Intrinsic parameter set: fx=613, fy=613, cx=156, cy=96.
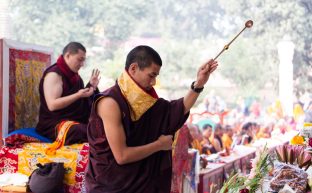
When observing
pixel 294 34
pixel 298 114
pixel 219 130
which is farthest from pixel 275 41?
pixel 219 130

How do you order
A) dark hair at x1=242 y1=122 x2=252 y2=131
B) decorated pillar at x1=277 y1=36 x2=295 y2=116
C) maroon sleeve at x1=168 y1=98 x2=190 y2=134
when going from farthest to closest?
decorated pillar at x1=277 y1=36 x2=295 y2=116, dark hair at x1=242 y1=122 x2=252 y2=131, maroon sleeve at x1=168 y1=98 x2=190 y2=134

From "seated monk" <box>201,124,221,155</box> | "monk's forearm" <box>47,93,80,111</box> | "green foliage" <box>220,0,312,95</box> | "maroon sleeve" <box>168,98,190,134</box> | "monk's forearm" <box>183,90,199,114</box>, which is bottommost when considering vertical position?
"seated monk" <box>201,124,221,155</box>

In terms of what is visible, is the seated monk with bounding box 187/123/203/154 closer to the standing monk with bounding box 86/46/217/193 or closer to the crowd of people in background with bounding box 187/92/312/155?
the crowd of people in background with bounding box 187/92/312/155

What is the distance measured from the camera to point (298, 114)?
1138 centimetres

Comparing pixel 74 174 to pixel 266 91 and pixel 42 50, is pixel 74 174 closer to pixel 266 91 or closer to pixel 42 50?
pixel 42 50

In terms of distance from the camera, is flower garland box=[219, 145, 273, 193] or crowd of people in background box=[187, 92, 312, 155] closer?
flower garland box=[219, 145, 273, 193]

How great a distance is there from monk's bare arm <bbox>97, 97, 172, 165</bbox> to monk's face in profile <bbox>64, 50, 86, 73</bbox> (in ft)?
5.04

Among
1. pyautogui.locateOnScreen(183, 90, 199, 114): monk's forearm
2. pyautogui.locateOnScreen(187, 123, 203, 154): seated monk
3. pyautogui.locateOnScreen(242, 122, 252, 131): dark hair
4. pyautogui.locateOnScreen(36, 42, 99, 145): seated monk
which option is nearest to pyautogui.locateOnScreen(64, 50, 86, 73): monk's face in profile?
pyautogui.locateOnScreen(36, 42, 99, 145): seated monk

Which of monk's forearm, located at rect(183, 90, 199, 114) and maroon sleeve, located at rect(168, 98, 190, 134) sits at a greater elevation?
monk's forearm, located at rect(183, 90, 199, 114)

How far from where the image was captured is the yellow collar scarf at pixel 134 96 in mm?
2436

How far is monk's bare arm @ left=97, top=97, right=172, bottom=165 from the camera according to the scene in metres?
2.37

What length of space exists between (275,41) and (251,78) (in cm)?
166

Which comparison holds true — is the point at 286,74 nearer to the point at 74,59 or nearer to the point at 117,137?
the point at 74,59

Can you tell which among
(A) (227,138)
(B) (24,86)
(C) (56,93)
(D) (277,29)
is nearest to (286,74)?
(D) (277,29)
